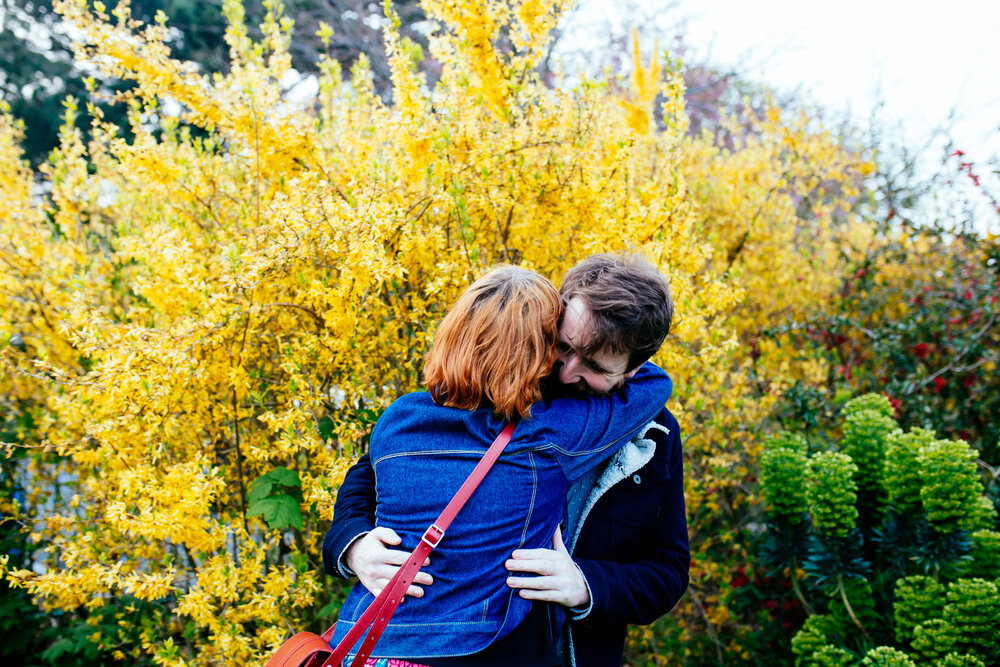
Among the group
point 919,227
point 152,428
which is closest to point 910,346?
point 919,227

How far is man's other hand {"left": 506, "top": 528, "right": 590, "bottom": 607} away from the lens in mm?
1254

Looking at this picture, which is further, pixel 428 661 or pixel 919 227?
pixel 919 227

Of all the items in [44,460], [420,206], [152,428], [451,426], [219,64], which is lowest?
[44,460]

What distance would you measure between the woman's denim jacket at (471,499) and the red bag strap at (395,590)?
0.09 feet

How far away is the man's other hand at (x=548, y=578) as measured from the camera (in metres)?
1.25

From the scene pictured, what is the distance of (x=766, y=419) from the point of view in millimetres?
3896

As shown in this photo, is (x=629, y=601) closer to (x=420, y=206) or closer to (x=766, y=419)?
(x=420, y=206)

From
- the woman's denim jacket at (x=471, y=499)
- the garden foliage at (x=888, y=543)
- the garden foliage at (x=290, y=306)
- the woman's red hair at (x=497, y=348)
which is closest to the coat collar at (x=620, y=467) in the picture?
the woman's denim jacket at (x=471, y=499)

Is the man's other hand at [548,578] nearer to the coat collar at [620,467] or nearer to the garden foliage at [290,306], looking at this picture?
the coat collar at [620,467]

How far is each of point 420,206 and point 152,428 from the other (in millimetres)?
1215

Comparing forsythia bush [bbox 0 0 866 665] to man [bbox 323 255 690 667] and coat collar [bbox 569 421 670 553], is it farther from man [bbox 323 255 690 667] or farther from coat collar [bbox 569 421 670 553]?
coat collar [bbox 569 421 670 553]

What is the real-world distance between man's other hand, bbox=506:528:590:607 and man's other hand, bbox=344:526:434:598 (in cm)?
18

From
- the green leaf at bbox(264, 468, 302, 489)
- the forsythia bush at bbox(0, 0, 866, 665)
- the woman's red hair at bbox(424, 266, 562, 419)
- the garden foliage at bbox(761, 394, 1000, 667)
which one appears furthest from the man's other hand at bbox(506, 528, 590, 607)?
the garden foliage at bbox(761, 394, 1000, 667)

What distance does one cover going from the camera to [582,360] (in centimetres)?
143
